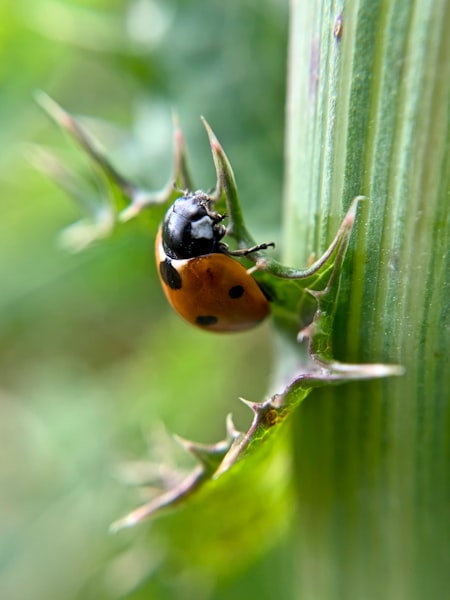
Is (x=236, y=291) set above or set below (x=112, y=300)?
above

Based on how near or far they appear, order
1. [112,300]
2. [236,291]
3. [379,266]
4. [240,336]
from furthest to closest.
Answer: [112,300] → [240,336] → [236,291] → [379,266]

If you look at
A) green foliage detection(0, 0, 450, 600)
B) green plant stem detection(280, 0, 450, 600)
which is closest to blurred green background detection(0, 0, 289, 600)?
green foliage detection(0, 0, 450, 600)

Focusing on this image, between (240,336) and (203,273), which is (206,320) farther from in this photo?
(240,336)

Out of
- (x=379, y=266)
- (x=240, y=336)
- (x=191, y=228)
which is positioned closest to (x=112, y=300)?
(x=240, y=336)

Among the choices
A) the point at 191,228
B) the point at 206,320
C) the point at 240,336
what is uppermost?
the point at 191,228

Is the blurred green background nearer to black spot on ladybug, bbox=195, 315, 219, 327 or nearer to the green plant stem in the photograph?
black spot on ladybug, bbox=195, 315, 219, 327

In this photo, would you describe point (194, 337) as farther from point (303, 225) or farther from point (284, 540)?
point (303, 225)
